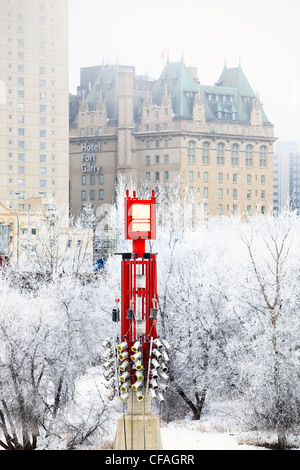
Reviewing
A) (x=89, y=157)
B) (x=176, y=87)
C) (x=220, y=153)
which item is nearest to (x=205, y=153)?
(x=220, y=153)

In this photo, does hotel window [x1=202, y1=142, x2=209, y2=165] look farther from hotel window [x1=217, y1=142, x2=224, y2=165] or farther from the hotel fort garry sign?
the hotel fort garry sign

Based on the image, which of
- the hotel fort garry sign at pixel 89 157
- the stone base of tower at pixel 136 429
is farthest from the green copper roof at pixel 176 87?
the stone base of tower at pixel 136 429

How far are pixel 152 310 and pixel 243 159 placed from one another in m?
109

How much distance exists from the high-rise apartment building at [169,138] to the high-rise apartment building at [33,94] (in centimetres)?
612

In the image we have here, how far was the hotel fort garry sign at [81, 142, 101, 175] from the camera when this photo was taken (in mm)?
119000

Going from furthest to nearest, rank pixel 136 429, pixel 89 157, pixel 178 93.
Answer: pixel 178 93 < pixel 89 157 < pixel 136 429

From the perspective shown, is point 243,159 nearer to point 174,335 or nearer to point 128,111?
point 128,111

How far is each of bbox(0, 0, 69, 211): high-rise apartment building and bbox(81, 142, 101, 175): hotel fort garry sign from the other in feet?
17.2

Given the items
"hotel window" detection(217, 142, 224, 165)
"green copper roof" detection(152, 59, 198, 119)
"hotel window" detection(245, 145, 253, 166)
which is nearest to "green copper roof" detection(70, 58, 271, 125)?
"green copper roof" detection(152, 59, 198, 119)

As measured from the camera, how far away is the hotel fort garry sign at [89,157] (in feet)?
390

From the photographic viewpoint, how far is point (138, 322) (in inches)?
694

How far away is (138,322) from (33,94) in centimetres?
10123

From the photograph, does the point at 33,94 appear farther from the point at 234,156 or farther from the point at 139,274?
the point at 139,274
